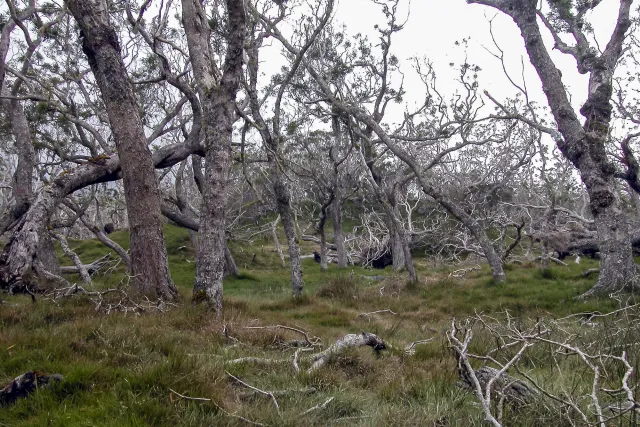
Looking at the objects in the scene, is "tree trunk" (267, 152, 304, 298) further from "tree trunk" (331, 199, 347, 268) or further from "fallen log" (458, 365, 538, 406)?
"tree trunk" (331, 199, 347, 268)

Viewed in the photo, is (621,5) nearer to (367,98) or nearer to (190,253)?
(367,98)

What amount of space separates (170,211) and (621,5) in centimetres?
1139

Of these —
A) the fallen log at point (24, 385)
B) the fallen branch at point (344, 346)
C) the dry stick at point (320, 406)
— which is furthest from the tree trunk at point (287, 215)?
the fallen log at point (24, 385)

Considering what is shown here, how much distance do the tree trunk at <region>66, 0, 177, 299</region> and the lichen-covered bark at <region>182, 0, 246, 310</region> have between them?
622 millimetres

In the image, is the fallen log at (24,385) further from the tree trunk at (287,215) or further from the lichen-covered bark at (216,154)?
the tree trunk at (287,215)

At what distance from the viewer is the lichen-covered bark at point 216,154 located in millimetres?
6598

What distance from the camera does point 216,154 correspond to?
670 cm

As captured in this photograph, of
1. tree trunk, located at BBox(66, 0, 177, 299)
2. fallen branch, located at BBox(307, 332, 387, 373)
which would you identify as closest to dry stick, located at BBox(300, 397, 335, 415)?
fallen branch, located at BBox(307, 332, 387, 373)

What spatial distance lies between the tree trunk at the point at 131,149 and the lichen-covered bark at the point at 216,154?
622 mm

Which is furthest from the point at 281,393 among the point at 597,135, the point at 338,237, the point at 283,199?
the point at 338,237

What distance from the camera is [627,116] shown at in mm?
18266

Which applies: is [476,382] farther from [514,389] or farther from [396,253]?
[396,253]

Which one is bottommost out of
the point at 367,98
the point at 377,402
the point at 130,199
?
the point at 377,402

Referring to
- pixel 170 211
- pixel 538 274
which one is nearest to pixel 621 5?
Result: pixel 538 274
